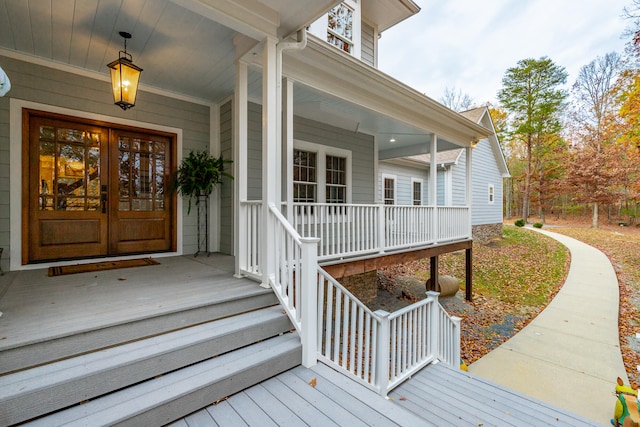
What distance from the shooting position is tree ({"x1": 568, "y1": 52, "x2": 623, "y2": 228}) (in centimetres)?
1842

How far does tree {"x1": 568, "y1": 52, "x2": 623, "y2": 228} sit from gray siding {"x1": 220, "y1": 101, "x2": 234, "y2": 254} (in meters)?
23.1

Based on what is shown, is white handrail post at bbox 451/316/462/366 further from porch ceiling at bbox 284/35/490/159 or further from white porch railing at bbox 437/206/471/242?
porch ceiling at bbox 284/35/490/159

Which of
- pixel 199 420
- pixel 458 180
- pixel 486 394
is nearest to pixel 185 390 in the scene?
pixel 199 420

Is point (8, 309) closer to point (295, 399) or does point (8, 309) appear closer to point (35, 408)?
point (35, 408)

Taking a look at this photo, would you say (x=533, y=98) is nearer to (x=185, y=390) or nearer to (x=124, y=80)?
(x=124, y=80)

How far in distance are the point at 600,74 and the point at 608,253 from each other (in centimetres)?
1434

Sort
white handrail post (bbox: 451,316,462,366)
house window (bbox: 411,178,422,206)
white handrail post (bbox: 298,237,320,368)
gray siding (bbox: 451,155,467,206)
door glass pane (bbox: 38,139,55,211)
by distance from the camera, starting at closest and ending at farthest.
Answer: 1. white handrail post (bbox: 298,237,320,368)
2. door glass pane (bbox: 38,139,55,211)
3. white handrail post (bbox: 451,316,462,366)
4. house window (bbox: 411,178,422,206)
5. gray siding (bbox: 451,155,467,206)

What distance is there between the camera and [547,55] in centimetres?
1966

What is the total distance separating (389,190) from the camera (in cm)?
1112

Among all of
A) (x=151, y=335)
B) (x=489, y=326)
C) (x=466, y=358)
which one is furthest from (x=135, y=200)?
(x=489, y=326)

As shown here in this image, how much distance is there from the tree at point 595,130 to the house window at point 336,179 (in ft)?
66.8

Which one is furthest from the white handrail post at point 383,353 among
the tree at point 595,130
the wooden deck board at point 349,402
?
the tree at point 595,130

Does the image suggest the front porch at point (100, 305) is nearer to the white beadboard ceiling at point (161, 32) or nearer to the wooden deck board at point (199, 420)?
the wooden deck board at point (199, 420)

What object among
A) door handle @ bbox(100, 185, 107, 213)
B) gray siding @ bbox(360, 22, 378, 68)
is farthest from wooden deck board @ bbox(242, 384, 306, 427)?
gray siding @ bbox(360, 22, 378, 68)
